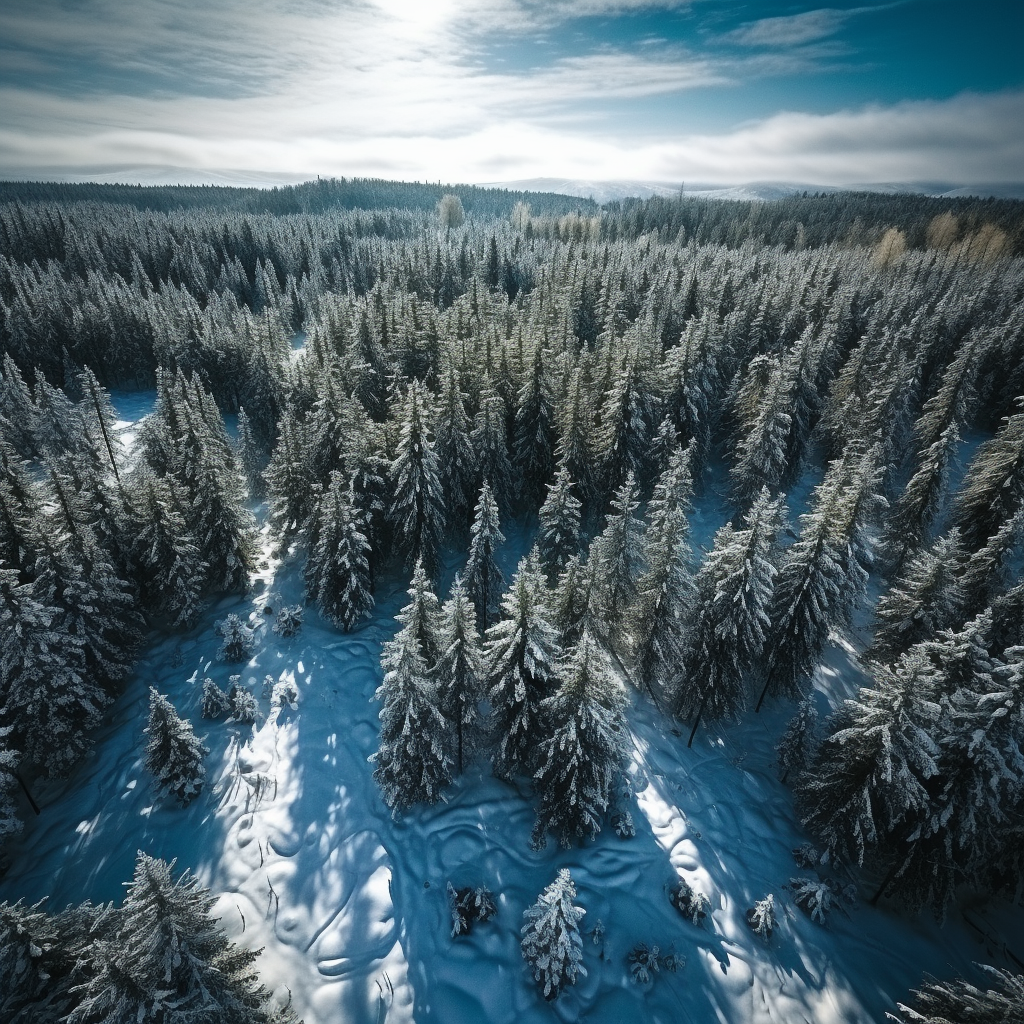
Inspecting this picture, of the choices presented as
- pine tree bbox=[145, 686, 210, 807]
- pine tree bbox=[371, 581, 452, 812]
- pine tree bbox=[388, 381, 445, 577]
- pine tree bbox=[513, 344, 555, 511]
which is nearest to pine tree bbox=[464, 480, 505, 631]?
pine tree bbox=[388, 381, 445, 577]

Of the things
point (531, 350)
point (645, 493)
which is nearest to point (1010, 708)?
point (645, 493)

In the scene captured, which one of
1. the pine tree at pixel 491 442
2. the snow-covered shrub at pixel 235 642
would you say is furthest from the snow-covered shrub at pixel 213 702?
the pine tree at pixel 491 442

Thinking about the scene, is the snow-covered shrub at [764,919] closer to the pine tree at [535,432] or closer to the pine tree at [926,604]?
the pine tree at [926,604]

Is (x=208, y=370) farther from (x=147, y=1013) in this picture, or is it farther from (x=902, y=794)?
(x=902, y=794)

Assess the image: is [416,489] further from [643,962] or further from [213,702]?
[643,962]

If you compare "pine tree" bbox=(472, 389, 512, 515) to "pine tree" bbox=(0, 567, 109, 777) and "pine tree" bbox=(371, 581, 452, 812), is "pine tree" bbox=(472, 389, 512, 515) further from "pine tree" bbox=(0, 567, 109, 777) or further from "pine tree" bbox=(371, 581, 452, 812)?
"pine tree" bbox=(0, 567, 109, 777)

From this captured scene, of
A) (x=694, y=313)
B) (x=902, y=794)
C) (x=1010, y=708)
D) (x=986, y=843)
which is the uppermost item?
(x=694, y=313)

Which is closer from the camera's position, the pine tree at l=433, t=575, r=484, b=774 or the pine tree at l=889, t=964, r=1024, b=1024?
the pine tree at l=889, t=964, r=1024, b=1024
